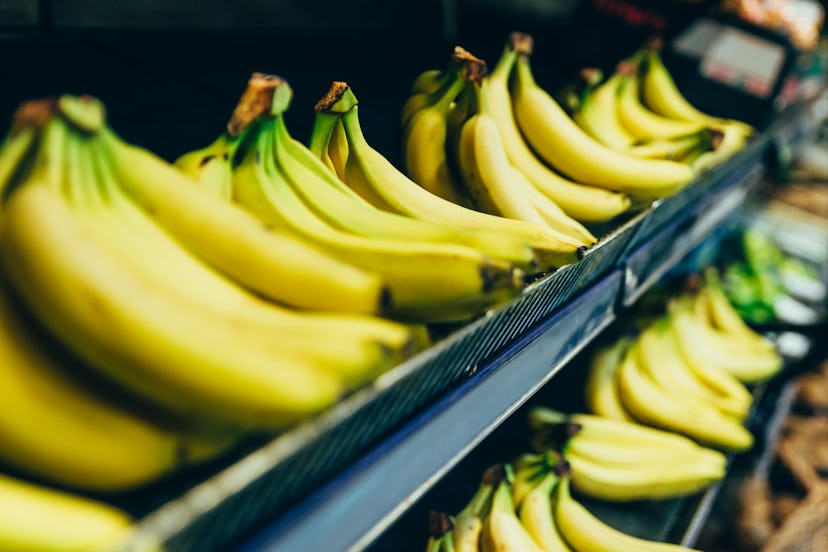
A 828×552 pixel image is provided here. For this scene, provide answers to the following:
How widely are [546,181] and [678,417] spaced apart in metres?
0.71

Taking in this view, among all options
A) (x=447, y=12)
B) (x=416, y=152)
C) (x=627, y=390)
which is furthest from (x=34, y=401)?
(x=447, y=12)

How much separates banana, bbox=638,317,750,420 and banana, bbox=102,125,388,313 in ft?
4.21

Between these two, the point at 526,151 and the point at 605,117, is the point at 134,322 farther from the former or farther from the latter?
the point at 605,117

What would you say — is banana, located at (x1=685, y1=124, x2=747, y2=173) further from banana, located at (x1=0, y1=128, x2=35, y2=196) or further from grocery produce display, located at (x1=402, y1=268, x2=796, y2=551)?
banana, located at (x1=0, y1=128, x2=35, y2=196)

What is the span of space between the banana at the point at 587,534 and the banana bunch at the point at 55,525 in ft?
2.95

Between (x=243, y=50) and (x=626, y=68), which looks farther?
(x=626, y=68)

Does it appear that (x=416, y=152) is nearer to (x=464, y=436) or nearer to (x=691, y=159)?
(x=464, y=436)

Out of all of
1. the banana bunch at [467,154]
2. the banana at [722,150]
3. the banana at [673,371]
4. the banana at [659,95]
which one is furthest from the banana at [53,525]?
the banana at [659,95]

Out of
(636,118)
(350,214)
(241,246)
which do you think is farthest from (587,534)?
(636,118)

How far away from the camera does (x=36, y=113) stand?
1.62 feet

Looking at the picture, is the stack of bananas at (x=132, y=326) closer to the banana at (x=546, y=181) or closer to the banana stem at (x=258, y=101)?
the banana stem at (x=258, y=101)

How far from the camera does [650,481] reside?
128 centimetres

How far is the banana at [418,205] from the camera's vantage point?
2.55 feet

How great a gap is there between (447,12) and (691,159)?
29.2 inches
